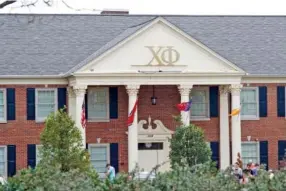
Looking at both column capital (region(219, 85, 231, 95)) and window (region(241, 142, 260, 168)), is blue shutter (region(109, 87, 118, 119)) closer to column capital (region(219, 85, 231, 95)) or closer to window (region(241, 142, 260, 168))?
column capital (region(219, 85, 231, 95))

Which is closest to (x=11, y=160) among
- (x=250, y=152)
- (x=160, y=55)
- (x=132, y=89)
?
(x=132, y=89)

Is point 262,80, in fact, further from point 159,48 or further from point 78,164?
point 78,164

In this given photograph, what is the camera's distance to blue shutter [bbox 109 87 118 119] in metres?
44.4

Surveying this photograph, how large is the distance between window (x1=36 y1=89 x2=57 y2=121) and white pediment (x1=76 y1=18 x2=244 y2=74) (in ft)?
7.82

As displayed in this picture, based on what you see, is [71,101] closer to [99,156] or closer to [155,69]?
[99,156]

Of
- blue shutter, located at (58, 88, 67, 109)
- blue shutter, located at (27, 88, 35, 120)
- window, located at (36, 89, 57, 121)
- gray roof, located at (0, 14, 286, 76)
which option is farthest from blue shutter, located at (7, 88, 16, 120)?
blue shutter, located at (58, 88, 67, 109)

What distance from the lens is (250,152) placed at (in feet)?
151

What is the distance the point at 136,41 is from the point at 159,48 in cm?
97

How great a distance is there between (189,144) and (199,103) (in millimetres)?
5054

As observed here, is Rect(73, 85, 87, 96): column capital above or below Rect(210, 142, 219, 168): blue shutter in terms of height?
above

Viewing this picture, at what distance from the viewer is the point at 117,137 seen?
146ft

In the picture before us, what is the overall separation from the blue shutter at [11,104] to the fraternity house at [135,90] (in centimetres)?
4

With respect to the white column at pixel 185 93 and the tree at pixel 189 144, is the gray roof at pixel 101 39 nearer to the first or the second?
the white column at pixel 185 93

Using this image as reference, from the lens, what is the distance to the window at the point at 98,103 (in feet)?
146
